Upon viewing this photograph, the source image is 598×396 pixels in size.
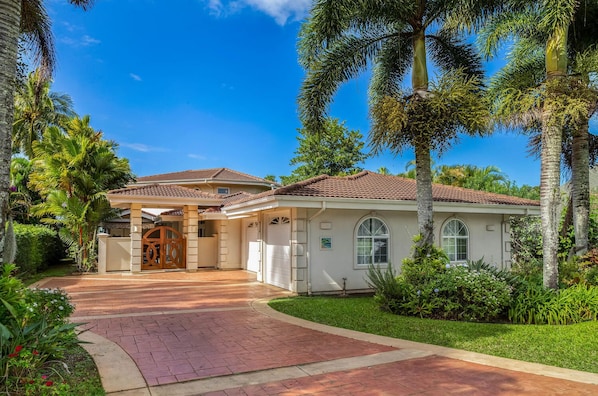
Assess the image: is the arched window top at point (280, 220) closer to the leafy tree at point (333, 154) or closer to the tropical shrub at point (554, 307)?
the tropical shrub at point (554, 307)

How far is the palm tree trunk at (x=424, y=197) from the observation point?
11.2 metres

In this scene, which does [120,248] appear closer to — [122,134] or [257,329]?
[122,134]

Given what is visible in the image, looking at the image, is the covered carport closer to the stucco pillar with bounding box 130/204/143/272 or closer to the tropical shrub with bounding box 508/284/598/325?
the stucco pillar with bounding box 130/204/143/272

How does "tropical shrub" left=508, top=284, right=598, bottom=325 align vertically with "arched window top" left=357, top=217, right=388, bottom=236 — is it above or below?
below

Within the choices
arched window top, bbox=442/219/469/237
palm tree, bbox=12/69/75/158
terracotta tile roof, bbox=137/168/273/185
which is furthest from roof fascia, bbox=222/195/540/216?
palm tree, bbox=12/69/75/158

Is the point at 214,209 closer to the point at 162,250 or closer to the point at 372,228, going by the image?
the point at 162,250

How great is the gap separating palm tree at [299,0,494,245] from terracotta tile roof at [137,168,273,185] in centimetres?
1880

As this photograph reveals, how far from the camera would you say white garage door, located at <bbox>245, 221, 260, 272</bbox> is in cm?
1941

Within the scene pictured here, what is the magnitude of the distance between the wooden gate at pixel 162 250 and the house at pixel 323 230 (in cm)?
5

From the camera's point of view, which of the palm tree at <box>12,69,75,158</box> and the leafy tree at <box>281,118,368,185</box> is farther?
the leafy tree at <box>281,118,368,185</box>

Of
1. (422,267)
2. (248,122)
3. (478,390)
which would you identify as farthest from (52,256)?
(478,390)

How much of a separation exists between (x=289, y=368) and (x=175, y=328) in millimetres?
3665

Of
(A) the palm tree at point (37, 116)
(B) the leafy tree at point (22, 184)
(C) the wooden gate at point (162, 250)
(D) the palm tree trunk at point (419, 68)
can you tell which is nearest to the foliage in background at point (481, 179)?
(C) the wooden gate at point (162, 250)

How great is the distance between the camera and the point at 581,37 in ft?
43.8
